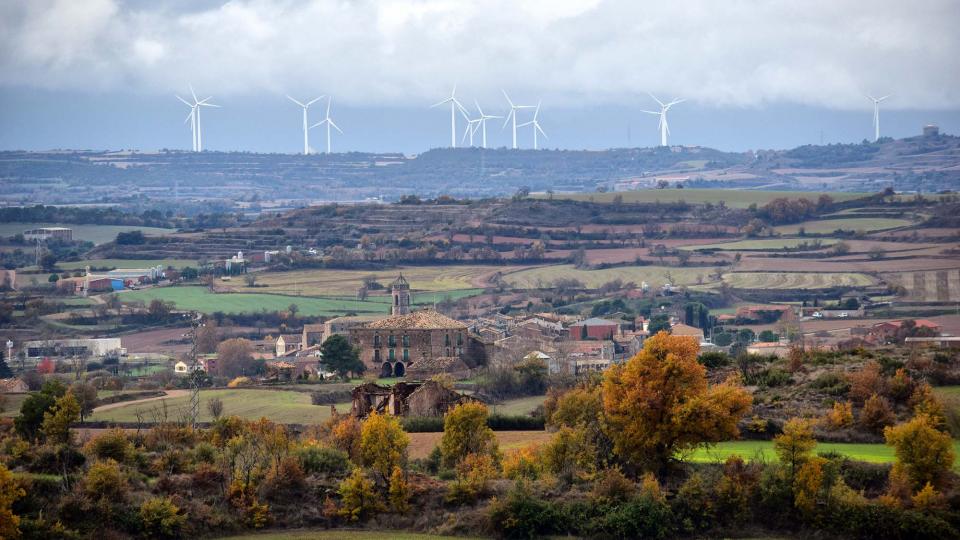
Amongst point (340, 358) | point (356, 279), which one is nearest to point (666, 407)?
point (340, 358)

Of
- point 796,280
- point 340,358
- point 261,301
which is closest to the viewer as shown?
point 340,358

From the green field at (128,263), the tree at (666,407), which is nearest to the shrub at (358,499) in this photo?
the tree at (666,407)

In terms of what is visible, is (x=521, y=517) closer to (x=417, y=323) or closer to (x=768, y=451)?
(x=768, y=451)

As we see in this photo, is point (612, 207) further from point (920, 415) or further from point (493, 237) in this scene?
point (920, 415)

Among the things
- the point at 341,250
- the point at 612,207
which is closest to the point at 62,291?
the point at 341,250

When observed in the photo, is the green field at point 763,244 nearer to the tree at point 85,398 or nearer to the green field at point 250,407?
the green field at point 250,407

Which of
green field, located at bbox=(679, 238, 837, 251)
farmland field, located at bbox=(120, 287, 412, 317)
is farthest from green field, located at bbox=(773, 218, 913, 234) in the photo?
farmland field, located at bbox=(120, 287, 412, 317)
